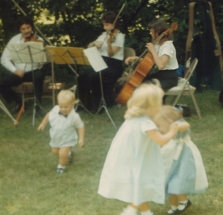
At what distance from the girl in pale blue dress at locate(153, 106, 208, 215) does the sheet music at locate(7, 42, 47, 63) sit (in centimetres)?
358

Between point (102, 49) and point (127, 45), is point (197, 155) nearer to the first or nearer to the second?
point (102, 49)

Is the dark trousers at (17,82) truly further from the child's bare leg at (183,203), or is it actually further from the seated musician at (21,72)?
the child's bare leg at (183,203)

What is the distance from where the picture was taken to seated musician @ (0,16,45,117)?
27.5 feet

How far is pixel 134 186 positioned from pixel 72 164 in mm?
1938

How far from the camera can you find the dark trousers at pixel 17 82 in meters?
8.53

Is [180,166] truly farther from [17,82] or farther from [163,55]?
[17,82]

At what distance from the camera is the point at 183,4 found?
10391mm

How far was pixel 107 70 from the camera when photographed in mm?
8523

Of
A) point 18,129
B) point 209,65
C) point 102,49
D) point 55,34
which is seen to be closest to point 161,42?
point 102,49

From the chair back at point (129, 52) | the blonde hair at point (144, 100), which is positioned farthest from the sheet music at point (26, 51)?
the blonde hair at point (144, 100)

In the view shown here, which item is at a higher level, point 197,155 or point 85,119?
point 197,155

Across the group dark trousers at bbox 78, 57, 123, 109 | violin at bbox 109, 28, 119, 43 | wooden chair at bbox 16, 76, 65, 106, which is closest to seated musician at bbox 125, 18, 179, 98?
violin at bbox 109, 28, 119, 43

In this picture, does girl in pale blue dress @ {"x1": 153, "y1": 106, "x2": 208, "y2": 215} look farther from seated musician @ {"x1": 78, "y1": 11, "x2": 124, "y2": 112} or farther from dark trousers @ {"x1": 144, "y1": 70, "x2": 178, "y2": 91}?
seated musician @ {"x1": 78, "y1": 11, "x2": 124, "y2": 112}

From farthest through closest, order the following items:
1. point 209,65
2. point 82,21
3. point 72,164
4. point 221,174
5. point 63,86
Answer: point 82,21 → point 209,65 → point 63,86 → point 72,164 → point 221,174
